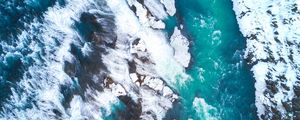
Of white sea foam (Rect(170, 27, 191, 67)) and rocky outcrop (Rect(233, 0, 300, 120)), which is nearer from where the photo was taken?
rocky outcrop (Rect(233, 0, 300, 120))

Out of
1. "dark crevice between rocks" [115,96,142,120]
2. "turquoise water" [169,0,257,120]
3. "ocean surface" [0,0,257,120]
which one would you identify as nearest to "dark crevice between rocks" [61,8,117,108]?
"ocean surface" [0,0,257,120]

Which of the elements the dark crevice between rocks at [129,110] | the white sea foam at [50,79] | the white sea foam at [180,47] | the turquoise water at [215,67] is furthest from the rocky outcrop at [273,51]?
the white sea foam at [50,79]

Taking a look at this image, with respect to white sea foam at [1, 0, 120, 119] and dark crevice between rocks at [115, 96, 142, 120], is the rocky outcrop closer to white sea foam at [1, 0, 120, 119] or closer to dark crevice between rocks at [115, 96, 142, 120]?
dark crevice between rocks at [115, 96, 142, 120]

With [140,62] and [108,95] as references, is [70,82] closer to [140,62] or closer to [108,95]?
[108,95]

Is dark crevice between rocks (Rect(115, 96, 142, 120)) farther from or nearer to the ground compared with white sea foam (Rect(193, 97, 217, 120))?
nearer to the ground

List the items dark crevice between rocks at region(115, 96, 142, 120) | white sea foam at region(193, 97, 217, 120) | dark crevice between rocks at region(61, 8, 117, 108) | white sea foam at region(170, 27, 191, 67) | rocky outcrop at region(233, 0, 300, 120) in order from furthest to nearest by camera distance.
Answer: white sea foam at region(170, 27, 191, 67)
rocky outcrop at region(233, 0, 300, 120)
white sea foam at region(193, 97, 217, 120)
dark crevice between rocks at region(115, 96, 142, 120)
dark crevice between rocks at region(61, 8, 117, 108)

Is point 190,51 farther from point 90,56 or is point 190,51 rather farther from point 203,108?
point 90,56

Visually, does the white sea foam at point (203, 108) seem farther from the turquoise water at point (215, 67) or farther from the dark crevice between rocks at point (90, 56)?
the dark crevice between rocks at point (90, 56)
